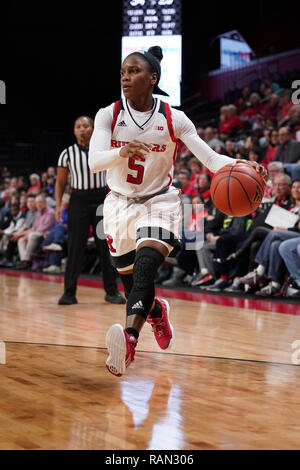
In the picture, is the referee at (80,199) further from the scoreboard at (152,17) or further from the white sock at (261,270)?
the scoreboard at (152,17)

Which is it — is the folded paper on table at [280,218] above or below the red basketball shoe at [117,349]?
above

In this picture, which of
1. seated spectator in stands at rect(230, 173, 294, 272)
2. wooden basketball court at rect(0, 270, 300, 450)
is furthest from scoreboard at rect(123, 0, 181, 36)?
wooden basketball court at rect(0, 270, 300, 450)

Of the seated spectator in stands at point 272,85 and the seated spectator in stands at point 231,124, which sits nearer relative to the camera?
the seated spectator in stands at point 231,124

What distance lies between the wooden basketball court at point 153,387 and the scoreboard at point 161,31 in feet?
25.9

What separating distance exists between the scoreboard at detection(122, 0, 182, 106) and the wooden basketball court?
7.89 m

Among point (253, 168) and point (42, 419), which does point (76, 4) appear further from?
point (42, 419)

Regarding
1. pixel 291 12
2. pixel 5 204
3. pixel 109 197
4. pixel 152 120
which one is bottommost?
pixel 5 204

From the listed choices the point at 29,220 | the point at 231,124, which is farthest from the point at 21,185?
the point at 231,124

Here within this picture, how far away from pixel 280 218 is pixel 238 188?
377 cm

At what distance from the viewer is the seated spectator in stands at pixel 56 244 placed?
33.1 feet

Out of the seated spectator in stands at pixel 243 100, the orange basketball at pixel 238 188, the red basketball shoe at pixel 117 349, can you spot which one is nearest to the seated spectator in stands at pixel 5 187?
the seated spectator in stands at pixel 243 100

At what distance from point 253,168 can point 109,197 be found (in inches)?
30.6

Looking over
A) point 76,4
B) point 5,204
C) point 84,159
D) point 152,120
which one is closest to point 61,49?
point 76,4

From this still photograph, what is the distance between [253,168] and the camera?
3266mm
